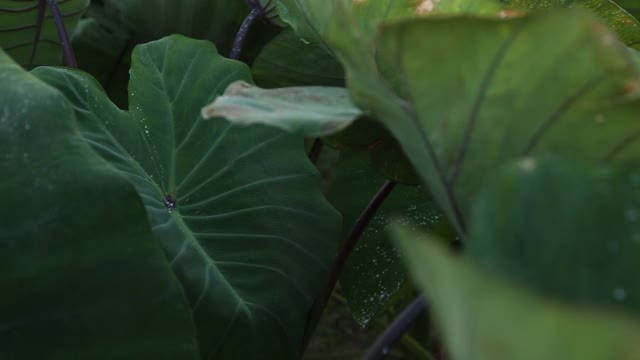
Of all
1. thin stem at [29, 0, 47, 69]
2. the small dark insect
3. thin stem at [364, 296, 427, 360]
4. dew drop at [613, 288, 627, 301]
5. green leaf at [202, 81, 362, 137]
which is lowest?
thin stem at [29, 0, 47, 69]

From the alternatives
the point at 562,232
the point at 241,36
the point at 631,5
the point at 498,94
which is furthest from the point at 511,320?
the point at 631,5

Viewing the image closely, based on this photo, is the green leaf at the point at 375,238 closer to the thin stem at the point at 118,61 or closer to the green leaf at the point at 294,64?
the green leaf at the point at 294,64

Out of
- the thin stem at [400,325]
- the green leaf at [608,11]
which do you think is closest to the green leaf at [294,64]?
the green leaf at [608,11]

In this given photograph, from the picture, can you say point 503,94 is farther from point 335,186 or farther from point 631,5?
point 631,5

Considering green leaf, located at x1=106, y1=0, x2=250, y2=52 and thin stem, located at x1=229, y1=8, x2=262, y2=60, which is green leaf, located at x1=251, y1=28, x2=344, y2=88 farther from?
green leaf, located at x1=106, y1=0, x2=250, y2=52

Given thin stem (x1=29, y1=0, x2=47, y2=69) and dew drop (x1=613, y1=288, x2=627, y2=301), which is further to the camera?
thin stem (x1=29, y1=0, x2=47, y2=69)

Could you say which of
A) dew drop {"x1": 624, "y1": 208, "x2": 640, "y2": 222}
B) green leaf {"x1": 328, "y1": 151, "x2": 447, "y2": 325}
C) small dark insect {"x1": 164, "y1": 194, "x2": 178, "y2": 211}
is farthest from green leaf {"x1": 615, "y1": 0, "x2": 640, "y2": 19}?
dew drop {"x1": 624, "y1": 208, "x2": 640, "y2": 222}

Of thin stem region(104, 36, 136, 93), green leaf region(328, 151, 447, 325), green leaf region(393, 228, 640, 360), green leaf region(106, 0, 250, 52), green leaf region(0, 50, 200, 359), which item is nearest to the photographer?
green leaf region(393, 228, 640, 360)
